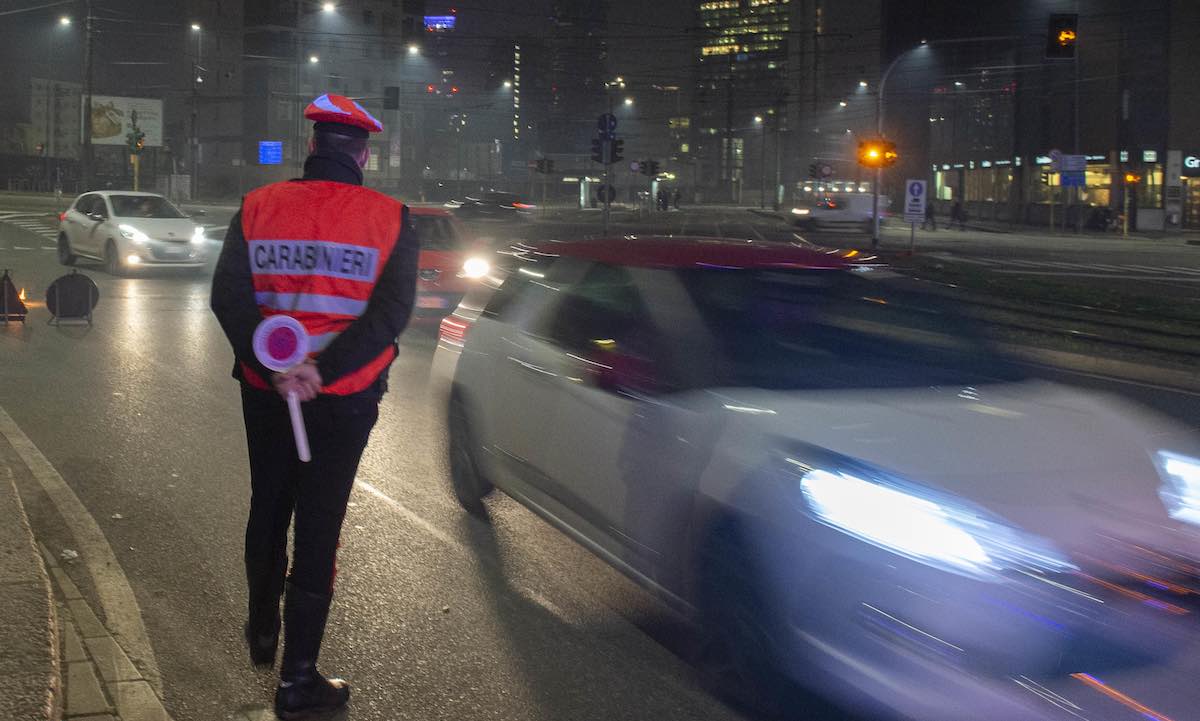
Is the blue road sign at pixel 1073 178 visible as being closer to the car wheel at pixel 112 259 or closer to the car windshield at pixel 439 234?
the car windshield at pixel 439 234

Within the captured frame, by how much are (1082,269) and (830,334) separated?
92.2 feet

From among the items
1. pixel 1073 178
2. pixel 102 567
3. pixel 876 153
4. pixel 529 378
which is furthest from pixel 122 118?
pixel 529 378

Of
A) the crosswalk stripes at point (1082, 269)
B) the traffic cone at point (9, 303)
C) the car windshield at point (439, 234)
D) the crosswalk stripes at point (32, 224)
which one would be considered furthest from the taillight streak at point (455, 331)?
the crosswalk stripes at point (32, 224)

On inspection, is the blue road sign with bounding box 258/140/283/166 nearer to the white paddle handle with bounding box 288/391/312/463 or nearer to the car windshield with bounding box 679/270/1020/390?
the car windshield with bounding box 679/270/1020/390

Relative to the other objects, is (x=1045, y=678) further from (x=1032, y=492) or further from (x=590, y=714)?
(x=590, y=714)

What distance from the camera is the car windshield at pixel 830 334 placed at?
186 inches

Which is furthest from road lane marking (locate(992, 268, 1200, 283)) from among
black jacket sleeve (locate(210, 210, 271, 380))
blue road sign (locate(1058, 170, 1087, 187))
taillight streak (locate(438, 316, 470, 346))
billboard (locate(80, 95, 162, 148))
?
billboard (locate(80, 95, 162, 148))

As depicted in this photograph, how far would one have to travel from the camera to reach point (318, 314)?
12.6 feet

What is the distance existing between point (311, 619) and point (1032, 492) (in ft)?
7.65

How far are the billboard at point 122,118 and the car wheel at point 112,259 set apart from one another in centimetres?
5182

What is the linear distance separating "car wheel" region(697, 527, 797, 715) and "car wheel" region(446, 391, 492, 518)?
2.44 metres

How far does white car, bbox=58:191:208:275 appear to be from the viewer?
74.3 feet

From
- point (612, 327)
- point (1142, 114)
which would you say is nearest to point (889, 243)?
point (1142, 114)

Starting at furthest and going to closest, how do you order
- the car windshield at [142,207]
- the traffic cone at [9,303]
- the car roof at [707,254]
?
the car windshield at [142,207] → the traffic cone at [9,303] → the car roof at [707,254]
